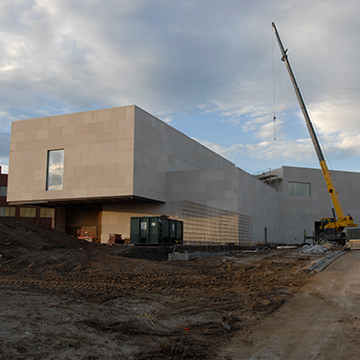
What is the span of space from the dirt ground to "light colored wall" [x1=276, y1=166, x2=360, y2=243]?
36158 mm

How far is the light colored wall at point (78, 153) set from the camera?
33.2m

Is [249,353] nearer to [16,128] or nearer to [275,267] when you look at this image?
[275,267]

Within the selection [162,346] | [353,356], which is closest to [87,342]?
[162,346]

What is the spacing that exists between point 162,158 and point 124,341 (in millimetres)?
31237

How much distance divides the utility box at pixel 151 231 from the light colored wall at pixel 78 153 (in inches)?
208

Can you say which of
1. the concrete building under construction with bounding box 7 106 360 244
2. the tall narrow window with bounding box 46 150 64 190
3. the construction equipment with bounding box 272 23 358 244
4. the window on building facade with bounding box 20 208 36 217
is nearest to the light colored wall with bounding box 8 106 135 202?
the concrete building under construction with bounding box 7 106 360 244

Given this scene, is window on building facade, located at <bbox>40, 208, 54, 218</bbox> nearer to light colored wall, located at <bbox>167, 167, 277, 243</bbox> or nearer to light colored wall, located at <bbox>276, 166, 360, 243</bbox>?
light colored wall, located at <bbox>167, 167, 277, 243</bbox>

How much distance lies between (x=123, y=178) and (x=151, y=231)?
23.9 feet

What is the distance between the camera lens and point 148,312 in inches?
310

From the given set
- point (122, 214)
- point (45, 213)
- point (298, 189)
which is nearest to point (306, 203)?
point (298, 189)

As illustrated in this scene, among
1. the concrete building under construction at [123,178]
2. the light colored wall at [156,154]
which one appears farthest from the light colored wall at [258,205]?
the light colored wall at [156,154]

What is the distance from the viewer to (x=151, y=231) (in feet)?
88.9

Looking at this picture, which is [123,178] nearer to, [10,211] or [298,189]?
[298,189]

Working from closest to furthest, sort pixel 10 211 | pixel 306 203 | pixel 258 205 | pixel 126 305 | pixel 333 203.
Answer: pixel 126 305, pixel 333 203, pixel 258 205, pixel 306 203, pixel 10 211
